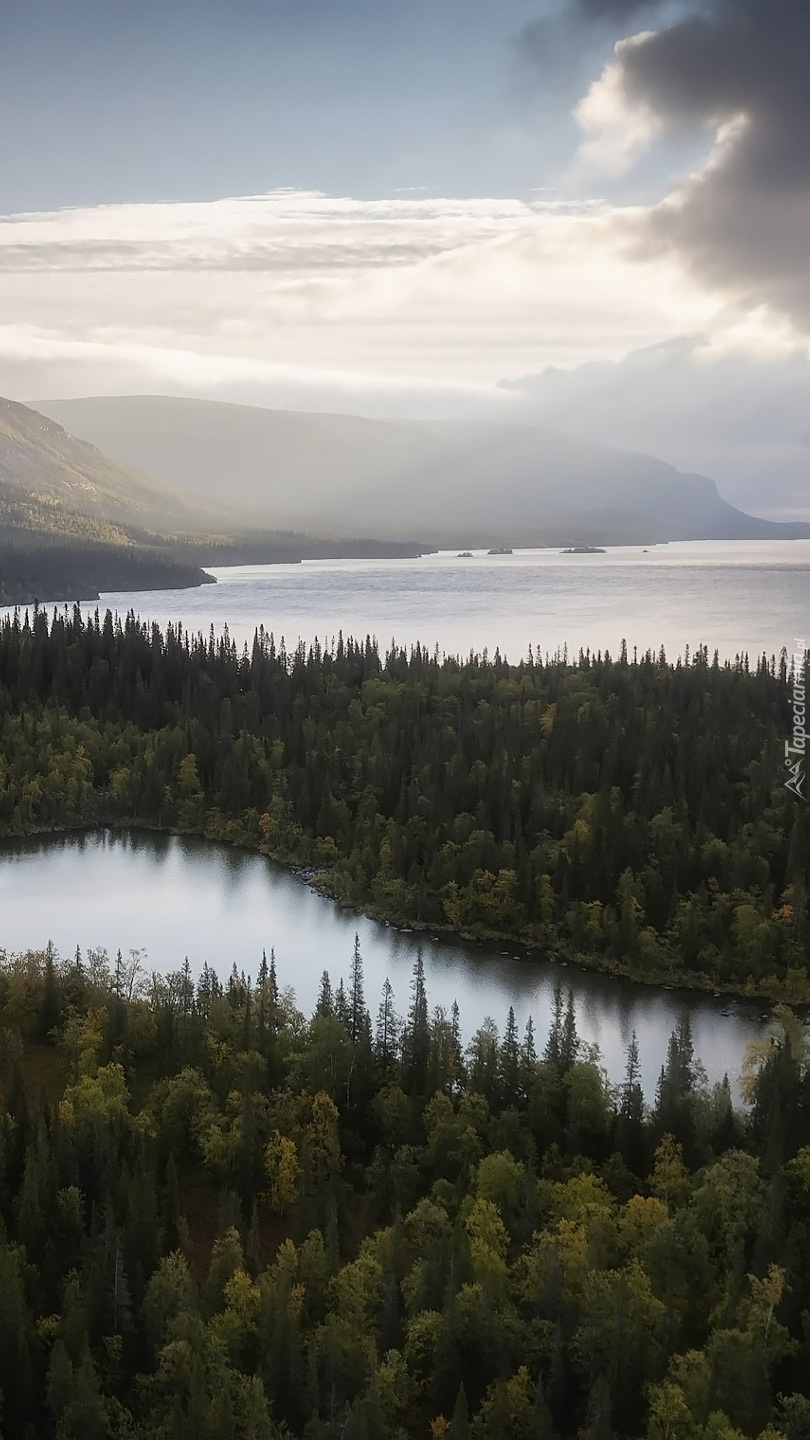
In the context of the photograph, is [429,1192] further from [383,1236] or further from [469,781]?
[469,781]

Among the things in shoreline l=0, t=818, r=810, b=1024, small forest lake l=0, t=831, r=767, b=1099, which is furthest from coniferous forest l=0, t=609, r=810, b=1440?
small forest lake l=0, t=831, r=767, b=1099

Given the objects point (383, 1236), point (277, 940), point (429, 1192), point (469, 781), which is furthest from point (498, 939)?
point (383, 1236)

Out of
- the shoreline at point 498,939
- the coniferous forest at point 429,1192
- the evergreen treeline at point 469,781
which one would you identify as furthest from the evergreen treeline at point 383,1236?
the evergreen treeline at point 469,781

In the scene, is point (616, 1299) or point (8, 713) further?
point (8, 713)

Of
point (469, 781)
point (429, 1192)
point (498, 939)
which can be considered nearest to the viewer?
point (429, 1192)

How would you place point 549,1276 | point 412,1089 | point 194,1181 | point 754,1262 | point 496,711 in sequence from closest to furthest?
point 549,1276 → point 754,1262 → point 194,1181 → point 412,1089 → point 496,711

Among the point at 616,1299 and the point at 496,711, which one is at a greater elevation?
the point at 496,711

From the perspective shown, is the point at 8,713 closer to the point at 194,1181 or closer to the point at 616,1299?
the point at 194,1181

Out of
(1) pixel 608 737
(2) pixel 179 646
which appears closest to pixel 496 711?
(1) pixel 608 737
